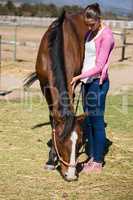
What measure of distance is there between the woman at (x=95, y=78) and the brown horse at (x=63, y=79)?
186 mm

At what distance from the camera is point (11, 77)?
12.9 meters

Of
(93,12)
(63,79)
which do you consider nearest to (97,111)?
(63,79)

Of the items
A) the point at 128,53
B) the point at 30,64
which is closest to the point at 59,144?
the point at 30,64

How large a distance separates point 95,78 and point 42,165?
3.68 ft

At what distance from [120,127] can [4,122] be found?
166cm

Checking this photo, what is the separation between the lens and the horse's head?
15.2ft

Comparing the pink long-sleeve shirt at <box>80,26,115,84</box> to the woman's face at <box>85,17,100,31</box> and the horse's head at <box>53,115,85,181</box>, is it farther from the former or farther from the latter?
the horse's head at <box>53,115,85,181</box>

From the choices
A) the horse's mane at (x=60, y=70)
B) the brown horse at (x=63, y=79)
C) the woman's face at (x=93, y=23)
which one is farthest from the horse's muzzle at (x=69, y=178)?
the woman's face at (x=93, y=23)

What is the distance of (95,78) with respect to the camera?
5.14m

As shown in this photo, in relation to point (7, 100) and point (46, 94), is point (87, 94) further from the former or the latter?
point (7, 100)

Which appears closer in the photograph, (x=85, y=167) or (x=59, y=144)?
(x=59, y=144)

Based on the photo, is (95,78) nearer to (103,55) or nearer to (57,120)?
(103,55)

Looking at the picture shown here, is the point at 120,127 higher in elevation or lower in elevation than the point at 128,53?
higher

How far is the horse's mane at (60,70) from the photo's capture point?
4.65m
